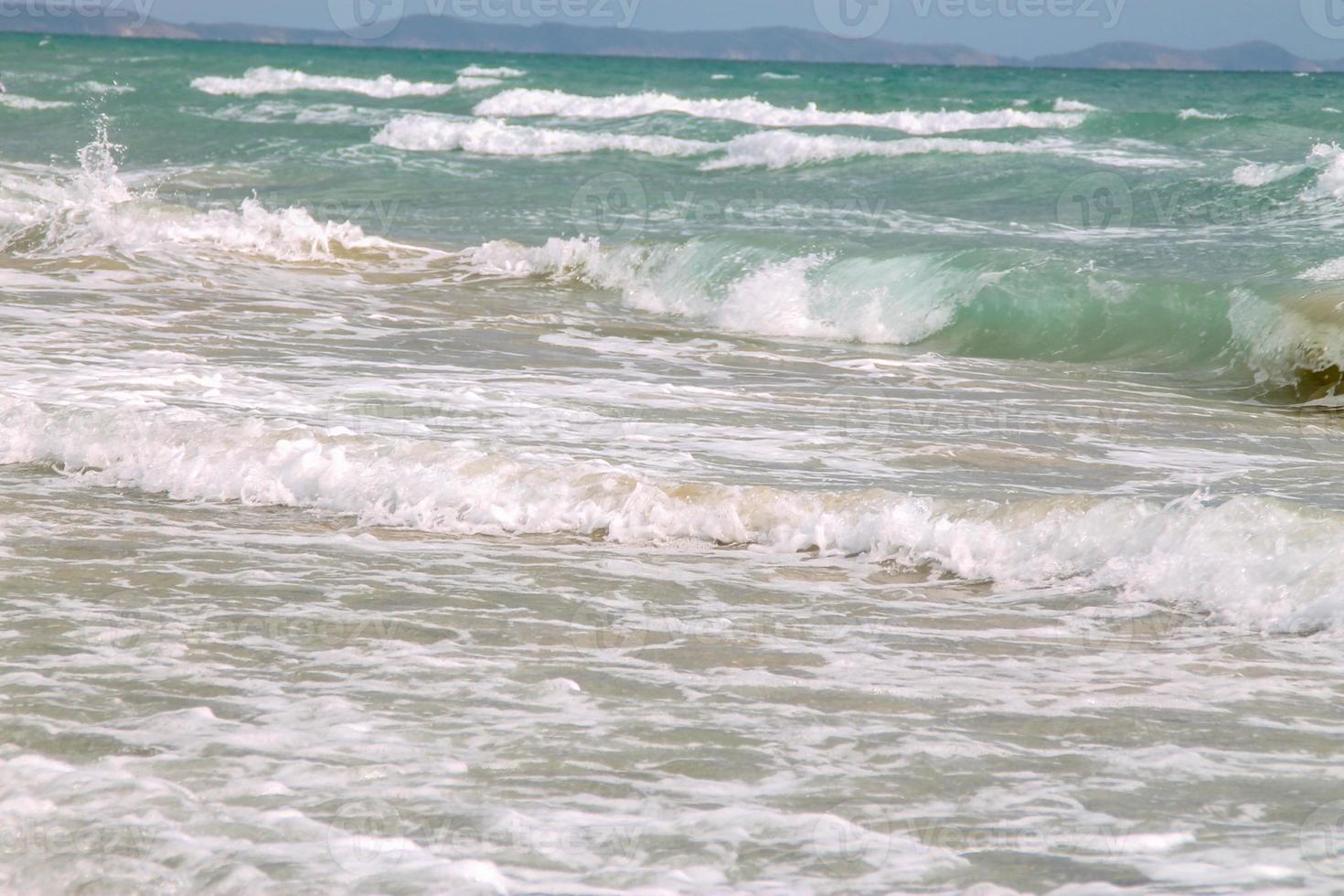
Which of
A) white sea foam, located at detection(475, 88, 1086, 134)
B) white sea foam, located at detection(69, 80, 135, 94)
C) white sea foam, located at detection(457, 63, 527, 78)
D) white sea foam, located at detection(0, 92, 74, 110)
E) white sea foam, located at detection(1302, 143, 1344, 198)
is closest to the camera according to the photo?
white sea foam, located at detection(1302, 143, 1344, 198)

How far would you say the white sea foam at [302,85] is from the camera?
4575 centimetres

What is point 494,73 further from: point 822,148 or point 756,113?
point 822,148

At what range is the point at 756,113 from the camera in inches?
1510

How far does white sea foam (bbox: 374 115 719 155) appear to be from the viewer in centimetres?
3021

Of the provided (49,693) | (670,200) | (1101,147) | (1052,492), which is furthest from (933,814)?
(1101,147)

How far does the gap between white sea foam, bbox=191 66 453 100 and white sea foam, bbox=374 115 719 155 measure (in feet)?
45.5

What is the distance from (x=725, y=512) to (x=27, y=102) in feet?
116

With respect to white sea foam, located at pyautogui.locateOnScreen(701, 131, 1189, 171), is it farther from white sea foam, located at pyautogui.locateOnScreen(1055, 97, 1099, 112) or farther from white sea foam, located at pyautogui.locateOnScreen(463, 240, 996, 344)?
white sea foam, located at pyautogui.locateOnScreen(463, 240, 996, 344)

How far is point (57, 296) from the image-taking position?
466 inches
